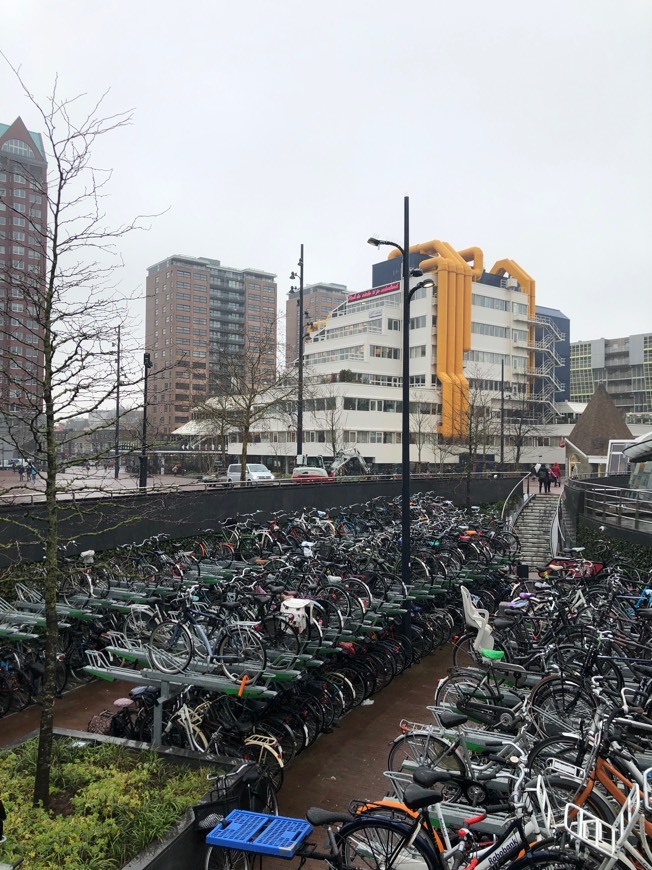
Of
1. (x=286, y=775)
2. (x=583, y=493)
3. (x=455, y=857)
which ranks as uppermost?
(x=583, y=493)

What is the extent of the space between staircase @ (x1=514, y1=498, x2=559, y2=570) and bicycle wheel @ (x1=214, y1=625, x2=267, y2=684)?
13.9 m

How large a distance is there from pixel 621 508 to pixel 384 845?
1239cm

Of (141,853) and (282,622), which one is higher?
(282,622)

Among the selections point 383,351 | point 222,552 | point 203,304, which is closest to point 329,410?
point 383,351

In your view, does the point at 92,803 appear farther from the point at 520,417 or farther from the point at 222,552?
the point at 520,417

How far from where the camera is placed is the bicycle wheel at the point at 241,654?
21.3ft

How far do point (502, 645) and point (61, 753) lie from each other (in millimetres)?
4873

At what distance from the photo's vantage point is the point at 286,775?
22.1 feet

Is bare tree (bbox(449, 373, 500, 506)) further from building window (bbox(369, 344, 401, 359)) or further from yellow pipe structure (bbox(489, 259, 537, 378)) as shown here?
yellow pipe structure (bbox(489, 259, 537, 378))

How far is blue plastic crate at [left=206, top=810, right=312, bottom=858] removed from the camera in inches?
158

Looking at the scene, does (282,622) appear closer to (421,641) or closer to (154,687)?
(154,687)

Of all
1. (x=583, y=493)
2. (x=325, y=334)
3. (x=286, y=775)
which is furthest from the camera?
(x=325, y=334)

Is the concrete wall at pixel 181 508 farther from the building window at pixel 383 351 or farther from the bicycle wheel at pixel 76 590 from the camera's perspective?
the building window at pixel 383 351

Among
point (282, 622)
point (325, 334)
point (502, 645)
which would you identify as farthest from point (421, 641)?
point (325, 334)
